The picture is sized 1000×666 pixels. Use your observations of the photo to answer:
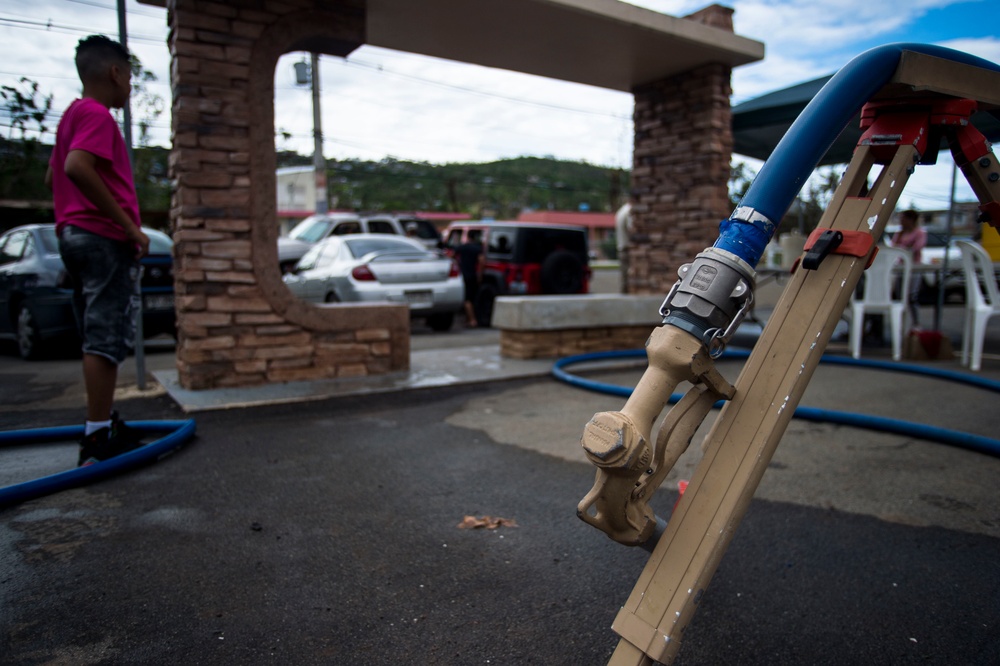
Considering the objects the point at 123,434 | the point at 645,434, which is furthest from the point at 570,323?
the point at 645,434

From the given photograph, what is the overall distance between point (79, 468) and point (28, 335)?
516 cm

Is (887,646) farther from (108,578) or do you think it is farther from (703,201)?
(703,201)

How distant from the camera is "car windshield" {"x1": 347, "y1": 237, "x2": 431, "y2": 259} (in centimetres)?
997

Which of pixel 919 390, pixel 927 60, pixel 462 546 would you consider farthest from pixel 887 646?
pixel 919 390

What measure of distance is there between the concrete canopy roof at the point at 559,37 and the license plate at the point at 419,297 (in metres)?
3.69

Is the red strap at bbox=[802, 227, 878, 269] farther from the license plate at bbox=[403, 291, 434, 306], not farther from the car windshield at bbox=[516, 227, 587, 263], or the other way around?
the car windshield at bbox=[516, 227, 587, 263]

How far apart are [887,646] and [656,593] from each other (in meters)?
1.06

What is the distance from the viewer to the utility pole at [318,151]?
16.9m

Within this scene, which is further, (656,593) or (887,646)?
(887,646)

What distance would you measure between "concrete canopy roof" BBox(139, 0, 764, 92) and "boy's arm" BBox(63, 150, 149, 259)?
3.01 m

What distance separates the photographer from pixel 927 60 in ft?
5.07

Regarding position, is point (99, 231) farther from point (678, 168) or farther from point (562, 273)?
point (562, 273)

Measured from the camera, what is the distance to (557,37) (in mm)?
6516

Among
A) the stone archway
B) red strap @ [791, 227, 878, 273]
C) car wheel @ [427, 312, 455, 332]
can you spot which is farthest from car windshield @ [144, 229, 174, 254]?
red strap @ [791, 227, 878, 273]
